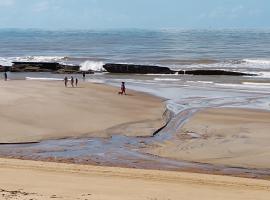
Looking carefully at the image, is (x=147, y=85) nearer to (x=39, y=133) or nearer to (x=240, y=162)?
(x=39, y=133)

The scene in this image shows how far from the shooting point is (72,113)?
24.8 metres

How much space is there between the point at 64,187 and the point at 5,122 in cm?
1180

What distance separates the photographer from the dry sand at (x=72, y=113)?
2077cm

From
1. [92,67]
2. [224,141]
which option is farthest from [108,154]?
[92,67]

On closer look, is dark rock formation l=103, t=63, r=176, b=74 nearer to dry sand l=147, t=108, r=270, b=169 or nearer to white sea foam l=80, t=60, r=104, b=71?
white sea foam l=80, t=60, r=104, b=71

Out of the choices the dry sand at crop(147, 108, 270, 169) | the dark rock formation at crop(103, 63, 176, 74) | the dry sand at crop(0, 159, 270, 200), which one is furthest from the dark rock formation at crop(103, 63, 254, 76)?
the dry sand at crop(0, 159, 270, 200)

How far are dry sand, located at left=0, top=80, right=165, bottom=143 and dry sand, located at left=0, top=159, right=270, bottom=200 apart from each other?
19.9 feet

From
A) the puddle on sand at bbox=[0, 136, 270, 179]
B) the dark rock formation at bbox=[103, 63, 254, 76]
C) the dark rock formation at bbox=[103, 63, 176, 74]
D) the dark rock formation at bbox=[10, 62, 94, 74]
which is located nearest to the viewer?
the puddle on sand at bbox=[0, 136, 270, 179]

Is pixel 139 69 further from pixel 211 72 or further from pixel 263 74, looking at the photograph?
pixel 263 74

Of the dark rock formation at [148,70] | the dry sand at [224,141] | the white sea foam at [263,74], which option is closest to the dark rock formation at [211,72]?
the dark rock formation at [148,70]

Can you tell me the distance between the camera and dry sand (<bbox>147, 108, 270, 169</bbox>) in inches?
660

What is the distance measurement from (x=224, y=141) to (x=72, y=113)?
855 centimetres

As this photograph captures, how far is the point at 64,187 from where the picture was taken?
36.3 feet

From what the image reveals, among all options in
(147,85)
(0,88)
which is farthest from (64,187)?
(147,85)
